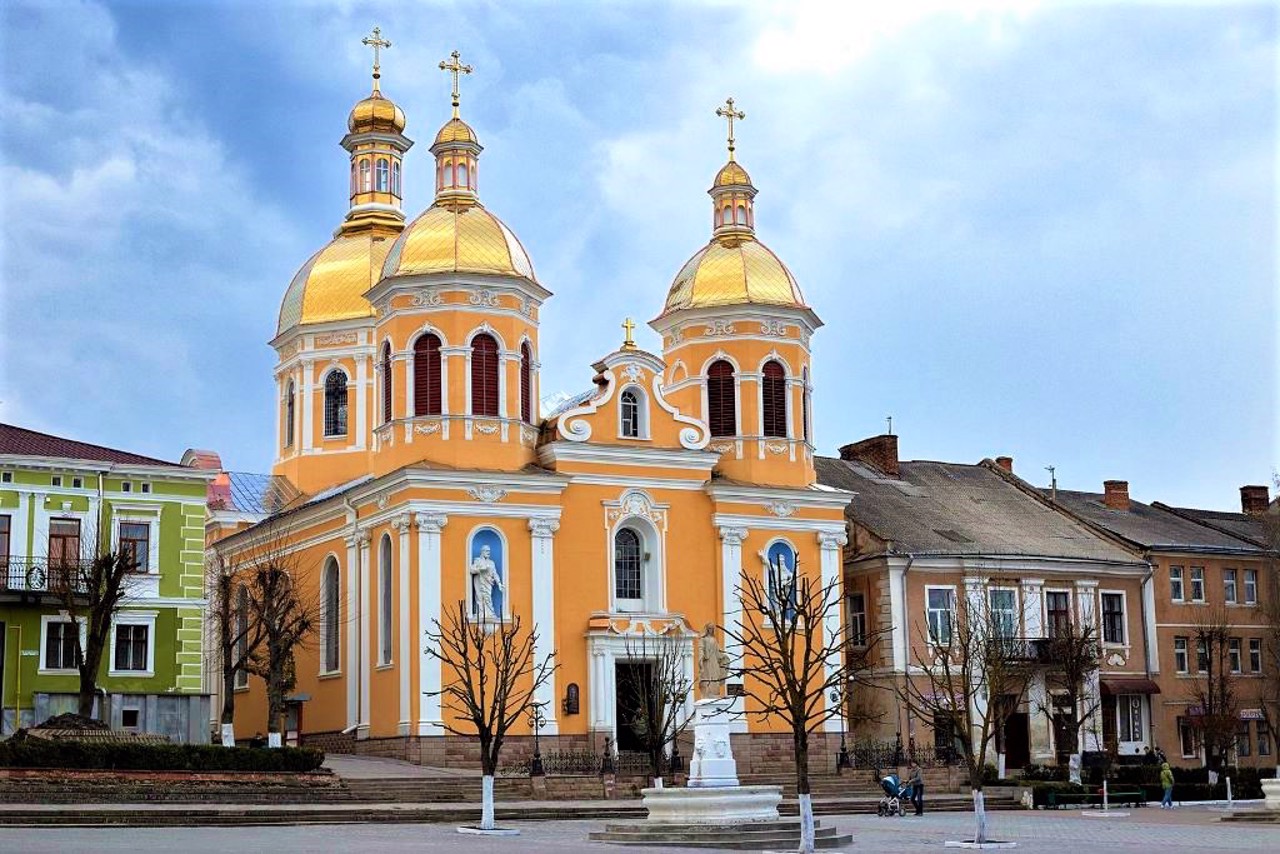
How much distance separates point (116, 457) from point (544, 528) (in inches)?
419

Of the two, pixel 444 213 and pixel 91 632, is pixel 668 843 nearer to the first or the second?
pixel 91 632

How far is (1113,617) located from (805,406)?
498 inches

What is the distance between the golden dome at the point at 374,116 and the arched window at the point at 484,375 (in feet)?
55.2

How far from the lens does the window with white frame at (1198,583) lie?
5884cm

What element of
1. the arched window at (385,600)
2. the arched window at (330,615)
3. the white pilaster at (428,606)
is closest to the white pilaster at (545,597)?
the white pilaster at (428,606)

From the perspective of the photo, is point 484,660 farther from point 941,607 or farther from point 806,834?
point 806,834

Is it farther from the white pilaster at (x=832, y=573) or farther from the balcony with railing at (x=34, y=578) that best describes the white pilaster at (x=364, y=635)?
the white pilaster at (x=832, y=573)

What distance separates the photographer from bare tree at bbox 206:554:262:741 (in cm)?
4566

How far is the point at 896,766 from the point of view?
4600 centimetres

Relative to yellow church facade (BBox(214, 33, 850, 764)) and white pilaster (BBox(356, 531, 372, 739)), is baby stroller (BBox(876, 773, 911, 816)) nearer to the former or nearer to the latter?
yellow church facade (BBox(214, 33, 850, 764))

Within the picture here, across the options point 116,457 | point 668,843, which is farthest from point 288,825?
point 116,457

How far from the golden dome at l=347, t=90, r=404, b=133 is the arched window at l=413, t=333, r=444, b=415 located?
16504mm

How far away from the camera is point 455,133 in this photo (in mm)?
50531

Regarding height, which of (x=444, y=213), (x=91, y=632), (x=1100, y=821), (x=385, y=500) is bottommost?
(x=1100, y=821)
